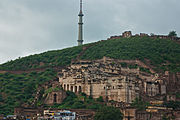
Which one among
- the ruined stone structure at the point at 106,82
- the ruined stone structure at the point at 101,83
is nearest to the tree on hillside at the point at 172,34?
the ruined stone structure at the point at 106,82

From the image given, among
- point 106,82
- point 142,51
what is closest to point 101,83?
point 106,82

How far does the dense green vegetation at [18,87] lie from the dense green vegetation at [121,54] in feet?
28.5

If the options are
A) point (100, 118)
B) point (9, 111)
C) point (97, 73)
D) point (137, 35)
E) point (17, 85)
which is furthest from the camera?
point (137, 35)

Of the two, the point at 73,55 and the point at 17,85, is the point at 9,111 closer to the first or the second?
the point at 17,85

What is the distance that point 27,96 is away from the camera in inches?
3821

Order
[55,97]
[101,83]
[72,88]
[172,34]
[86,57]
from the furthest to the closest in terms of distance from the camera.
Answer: [172,34] < [86,57] < [72,88] < [101,83] < [55,97]

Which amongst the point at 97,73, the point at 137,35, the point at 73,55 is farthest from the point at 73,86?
the point at 137,35

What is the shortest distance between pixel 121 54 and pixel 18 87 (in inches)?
1140

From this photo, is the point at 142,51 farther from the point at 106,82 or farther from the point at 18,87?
the point at 18,87

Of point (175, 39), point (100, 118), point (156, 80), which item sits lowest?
point (100, 118)

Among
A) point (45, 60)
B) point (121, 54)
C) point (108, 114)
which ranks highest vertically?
point (121, 54)

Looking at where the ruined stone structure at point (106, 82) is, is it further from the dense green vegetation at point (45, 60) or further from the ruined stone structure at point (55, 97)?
the dense green vegetation at point (45, 60)

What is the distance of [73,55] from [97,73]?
3354 centimetres

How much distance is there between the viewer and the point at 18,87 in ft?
345
